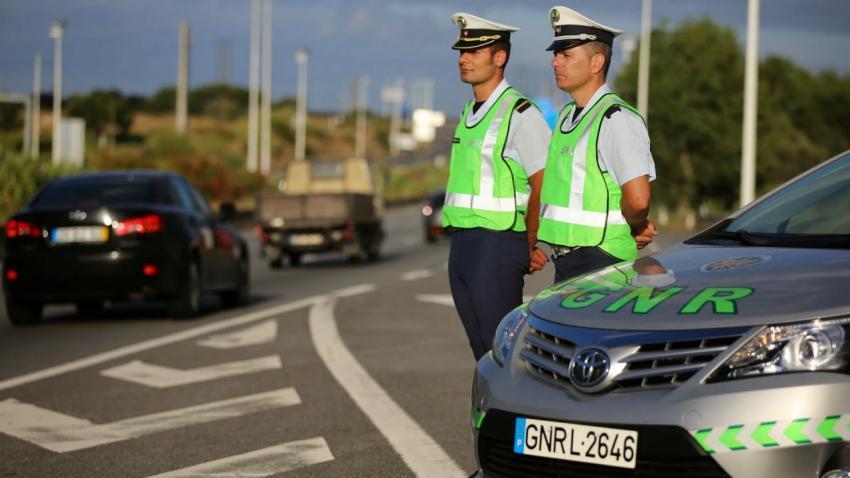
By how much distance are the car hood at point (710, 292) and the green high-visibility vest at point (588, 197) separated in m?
0.89

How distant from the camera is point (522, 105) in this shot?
7.36 meters

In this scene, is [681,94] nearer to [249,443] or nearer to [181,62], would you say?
[181,62]

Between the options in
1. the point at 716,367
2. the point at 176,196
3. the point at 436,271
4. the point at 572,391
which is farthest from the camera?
the point at 436,271

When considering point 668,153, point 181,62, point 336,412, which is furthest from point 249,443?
point 668,153

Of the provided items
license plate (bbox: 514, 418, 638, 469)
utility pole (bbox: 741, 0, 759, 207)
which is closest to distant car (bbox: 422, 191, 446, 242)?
utility pole (bbox: 741, 0, 759, 207)

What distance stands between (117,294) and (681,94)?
72325 mm

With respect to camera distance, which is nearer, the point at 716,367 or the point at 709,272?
the point at 716,367

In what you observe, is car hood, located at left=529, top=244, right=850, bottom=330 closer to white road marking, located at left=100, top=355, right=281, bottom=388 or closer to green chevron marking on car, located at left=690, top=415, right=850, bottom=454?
green chevron marking on car, located at left=690, top=415, right=850, bottom=454

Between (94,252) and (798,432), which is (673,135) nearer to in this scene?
(94,252)

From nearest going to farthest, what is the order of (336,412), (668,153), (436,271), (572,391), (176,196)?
(572,391) → (336,412) → (176,196) → (436,271) → (668,153)

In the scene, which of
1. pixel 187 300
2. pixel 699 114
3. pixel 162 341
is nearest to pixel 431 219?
pixel 187 300

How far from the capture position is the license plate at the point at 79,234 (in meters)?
15.7

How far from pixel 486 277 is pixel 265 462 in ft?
4.73

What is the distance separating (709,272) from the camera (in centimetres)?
535
